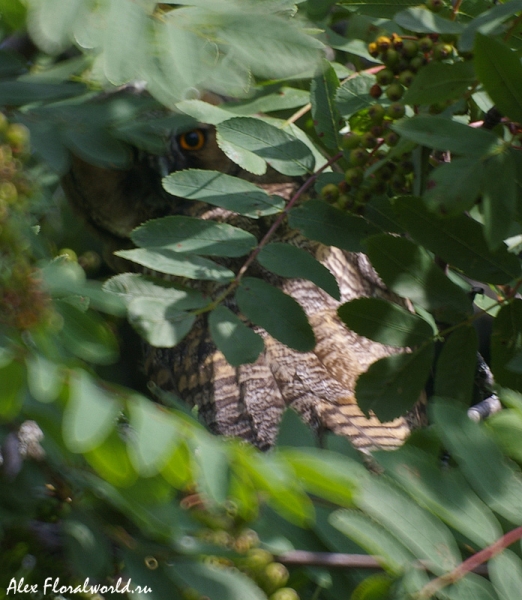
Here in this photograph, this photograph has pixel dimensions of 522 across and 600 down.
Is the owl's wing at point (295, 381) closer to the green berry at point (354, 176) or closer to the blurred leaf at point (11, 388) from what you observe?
the green berry at point (354, 176)

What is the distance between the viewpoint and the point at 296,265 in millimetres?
1226

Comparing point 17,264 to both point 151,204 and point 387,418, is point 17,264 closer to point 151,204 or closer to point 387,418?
point 387,418

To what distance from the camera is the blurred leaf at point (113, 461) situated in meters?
0.66

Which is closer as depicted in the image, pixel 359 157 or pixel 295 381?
pixel 359 157

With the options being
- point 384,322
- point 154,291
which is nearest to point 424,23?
point 384,322

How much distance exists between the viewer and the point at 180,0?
0.99m

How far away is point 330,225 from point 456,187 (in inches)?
11.5

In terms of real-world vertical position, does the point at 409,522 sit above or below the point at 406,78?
below

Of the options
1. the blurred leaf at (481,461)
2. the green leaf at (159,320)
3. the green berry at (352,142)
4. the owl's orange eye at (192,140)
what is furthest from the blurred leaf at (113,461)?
the owl's orange eye at (192,140)

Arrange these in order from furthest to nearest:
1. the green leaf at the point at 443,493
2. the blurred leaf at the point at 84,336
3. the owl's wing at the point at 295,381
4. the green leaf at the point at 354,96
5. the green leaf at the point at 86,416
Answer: the owl's wing at the point at 295,381 → the green leaf at the point at 354,96 → the blurred leaf at the point at 84,336 → the green leaf at the point at 443,493 → the green leaf at the point at 86,416

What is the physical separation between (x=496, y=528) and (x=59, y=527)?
480mm

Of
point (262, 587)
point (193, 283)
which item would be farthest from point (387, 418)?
point (193, 283)

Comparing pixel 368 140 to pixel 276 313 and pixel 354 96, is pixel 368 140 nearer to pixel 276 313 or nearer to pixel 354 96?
pixel 354 96

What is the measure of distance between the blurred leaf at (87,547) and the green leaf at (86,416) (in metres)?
0.17
